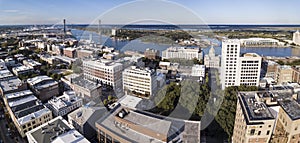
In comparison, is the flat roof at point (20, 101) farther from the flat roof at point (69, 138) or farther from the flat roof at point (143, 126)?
the flat roof at point (143, 126)

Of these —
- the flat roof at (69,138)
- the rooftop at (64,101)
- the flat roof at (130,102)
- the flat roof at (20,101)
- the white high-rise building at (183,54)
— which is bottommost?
the flat roof at (69,138)

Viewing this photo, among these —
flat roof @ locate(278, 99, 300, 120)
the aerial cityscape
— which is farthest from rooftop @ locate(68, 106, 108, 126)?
flat roof @ locate(278, 99, 300, 120)

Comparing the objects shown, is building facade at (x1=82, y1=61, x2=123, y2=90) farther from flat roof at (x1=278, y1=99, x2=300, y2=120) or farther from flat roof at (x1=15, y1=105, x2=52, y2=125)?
flat roof at (x1=278, y1=99, x2=300, y2=120)

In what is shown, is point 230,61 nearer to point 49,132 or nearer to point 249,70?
point 249,70

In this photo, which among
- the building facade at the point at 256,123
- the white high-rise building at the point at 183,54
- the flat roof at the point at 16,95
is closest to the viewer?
the building facade at the point at 256,123

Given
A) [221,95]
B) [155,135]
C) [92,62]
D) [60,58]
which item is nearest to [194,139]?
[155,135]

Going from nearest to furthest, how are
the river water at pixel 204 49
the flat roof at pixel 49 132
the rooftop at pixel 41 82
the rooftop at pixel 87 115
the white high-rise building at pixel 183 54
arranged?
1. the flat roof at pixel 49 132
2. the rooftop at pixel 87 115
3. the rooftop at pixel 41 82
4. the white high-rise building at pixel 183 54
5. the river water at pixel 204 49

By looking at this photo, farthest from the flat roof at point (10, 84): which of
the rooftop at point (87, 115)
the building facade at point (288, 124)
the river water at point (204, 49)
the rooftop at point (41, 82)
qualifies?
the river water at point (204, 49)

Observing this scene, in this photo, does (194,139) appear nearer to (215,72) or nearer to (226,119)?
(226,119)
